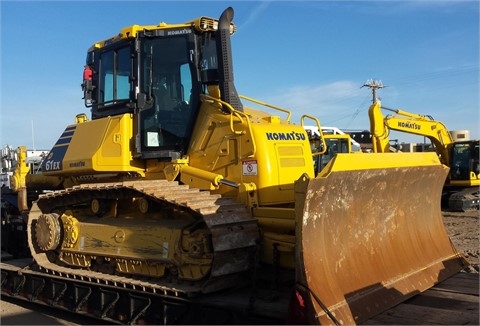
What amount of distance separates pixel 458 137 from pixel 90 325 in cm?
1887

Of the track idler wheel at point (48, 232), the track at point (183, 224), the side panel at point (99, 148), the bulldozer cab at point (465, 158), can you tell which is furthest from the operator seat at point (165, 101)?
the bulldozer cab at point (465, 158)

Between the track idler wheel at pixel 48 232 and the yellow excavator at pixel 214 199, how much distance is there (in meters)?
0.02

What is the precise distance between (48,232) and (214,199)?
104 inches

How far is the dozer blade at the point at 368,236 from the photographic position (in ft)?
15.4

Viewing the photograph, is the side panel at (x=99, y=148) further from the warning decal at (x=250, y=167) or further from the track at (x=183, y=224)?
the warning decal at (x=250, y=167)

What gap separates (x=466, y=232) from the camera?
13.5 metres

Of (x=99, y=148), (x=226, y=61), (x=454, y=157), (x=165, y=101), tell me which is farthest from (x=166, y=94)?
(x=454, y=157)

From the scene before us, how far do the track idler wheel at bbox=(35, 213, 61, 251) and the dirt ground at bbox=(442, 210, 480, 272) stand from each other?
18.5 feet

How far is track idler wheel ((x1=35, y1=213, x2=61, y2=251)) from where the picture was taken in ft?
22.7

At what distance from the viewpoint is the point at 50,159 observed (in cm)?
774

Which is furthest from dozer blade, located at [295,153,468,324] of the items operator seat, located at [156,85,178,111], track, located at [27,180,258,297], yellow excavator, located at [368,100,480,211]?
yellow excavator, located at [368,100,480,211]

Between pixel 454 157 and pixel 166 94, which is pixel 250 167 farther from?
pixel 454 157

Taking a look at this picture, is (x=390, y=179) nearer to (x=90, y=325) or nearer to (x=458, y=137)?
(x=90, y=325)

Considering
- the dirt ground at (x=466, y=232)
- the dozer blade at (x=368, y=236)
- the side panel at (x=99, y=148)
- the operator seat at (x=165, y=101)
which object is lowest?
the dirt ground at (x=466, y=232)
